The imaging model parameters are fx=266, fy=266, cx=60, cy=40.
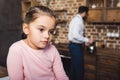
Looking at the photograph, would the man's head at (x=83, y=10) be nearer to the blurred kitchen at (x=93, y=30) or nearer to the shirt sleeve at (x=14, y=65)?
the blurred kitchen at (x=93, y=30)

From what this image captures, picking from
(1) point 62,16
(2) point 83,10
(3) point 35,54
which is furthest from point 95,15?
(3) point 35,54

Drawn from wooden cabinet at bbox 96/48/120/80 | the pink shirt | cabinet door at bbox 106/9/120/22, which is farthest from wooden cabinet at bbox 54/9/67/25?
the pink shirt

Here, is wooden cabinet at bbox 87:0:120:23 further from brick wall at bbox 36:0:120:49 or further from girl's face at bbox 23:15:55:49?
girl's face at bbox 23:15:55:49

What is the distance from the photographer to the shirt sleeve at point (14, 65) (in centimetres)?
126

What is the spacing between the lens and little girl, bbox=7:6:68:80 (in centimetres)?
126

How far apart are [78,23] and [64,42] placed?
1100 mm

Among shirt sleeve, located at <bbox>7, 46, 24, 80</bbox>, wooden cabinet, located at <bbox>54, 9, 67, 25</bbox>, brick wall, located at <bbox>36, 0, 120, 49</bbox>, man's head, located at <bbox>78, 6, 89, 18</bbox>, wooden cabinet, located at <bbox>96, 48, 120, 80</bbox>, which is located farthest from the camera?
wooden cabinet, located at <bbox>54, 9, 67, 25</bbox>

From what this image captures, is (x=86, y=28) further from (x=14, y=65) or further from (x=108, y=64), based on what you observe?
(x=14, y=65)

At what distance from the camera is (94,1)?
204 inches

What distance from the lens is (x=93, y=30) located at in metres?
5.35

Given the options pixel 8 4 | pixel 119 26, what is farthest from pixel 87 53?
pixel 8 4

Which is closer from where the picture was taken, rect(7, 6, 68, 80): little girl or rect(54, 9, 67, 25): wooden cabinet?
rect(7, 6, 68, 80): little girl

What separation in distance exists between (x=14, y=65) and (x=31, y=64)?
0.27ft

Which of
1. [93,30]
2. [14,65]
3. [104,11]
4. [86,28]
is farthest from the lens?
[86,28]
